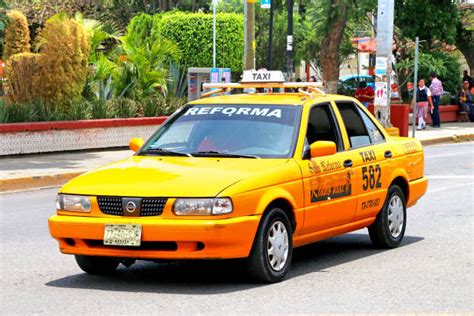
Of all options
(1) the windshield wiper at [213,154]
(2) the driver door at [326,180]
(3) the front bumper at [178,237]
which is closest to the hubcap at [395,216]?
(2) the driver door at [326,180]

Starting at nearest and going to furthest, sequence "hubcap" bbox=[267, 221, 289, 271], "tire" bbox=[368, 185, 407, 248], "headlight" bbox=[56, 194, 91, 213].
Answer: "headlight" bbox=[56, 194, 91, 213] < "hubcap" bbox=[267, 221, 289, 271] < "tire" bbox=[368, 185, 407, 248]

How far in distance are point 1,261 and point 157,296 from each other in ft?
7.94

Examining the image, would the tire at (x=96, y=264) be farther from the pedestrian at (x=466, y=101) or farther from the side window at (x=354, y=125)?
the pedestrian at (x=466, y=101)

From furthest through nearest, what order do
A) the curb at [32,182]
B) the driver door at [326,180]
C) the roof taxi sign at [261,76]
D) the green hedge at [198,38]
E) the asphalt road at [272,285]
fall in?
the green hedge at [198,38] < the curb at [32,182] < the roof taxi sign at [261,76] < the driver door at [326,180] < the asphalt road at [272,285]

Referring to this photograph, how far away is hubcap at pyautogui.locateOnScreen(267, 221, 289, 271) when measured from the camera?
28.1ft

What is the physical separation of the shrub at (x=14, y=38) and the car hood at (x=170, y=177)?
53.3 ft

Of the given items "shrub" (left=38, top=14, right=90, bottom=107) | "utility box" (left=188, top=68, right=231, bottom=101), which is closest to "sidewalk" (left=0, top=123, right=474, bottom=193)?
"shrub" (left=38, top=14, right=90, bottom=107)

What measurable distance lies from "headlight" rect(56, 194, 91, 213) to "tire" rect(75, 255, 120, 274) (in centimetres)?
53

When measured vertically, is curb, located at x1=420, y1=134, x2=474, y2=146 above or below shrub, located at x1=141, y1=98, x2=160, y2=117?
below

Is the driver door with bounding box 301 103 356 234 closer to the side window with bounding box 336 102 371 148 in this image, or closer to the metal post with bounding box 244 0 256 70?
the side window with bounding box 336 102 371 148

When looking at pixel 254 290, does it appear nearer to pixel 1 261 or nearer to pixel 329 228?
pixel 329 228

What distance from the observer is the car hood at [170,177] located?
8.23m

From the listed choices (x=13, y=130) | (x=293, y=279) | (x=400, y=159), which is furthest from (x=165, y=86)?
(x=293, y=279)

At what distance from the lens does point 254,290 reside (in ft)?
27.5
